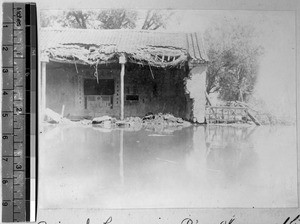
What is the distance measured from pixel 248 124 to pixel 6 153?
114 centimetres

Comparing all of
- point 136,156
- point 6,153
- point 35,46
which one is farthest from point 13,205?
point 35,46

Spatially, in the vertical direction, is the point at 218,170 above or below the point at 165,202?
above

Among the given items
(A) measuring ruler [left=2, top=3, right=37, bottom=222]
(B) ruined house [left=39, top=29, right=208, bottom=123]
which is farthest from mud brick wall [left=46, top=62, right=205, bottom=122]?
(A) measuring ruler [left=2, top=3, right=37, bottom=222]

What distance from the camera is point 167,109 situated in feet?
6.40

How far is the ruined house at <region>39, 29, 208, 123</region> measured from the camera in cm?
193

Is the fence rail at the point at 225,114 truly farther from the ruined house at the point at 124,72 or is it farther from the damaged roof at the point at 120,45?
the damaged roof at the point at 120,45

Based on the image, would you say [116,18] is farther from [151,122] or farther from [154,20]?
[151,122]

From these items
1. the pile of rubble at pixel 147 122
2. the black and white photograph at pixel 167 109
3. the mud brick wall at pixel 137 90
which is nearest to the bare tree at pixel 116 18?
the black and white photograph at pixel 167 109

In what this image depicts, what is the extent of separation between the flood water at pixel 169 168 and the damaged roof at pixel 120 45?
339 mm

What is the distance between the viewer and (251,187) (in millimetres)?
1951

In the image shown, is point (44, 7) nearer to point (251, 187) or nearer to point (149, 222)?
point (149, 222)

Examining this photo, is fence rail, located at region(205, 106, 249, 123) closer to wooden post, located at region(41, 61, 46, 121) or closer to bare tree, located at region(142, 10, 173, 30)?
bare tree, located at region(142, 10, 173, 30)

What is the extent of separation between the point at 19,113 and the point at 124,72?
0.52 metres

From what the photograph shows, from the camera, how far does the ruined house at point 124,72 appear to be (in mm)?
1935
